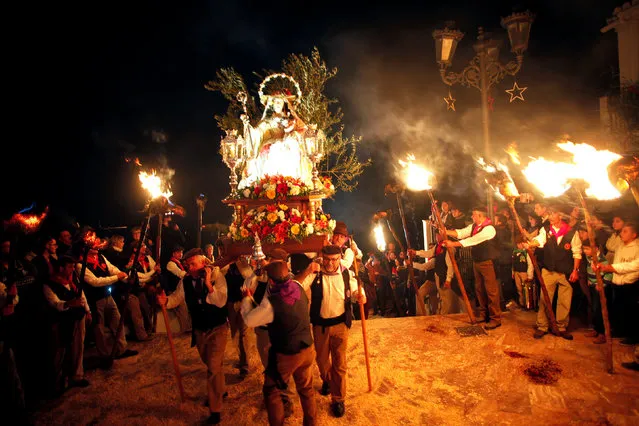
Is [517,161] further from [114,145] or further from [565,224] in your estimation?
[114,145]

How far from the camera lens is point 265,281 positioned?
5.52 meters

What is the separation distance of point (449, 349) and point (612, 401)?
255cm

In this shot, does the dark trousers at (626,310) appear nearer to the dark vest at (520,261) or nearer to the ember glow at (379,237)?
the dark vest at (520,261)

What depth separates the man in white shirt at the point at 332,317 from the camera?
17.2ft

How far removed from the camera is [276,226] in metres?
7.98

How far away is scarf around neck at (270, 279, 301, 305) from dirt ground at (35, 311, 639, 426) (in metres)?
1.93

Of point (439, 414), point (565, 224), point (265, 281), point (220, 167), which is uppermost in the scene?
point (220, 167)

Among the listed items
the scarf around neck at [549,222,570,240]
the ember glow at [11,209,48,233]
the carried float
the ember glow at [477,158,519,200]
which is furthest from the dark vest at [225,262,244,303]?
the scarf around neck at [549,222,570,240]

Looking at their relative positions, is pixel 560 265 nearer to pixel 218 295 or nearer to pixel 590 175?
pixel 590 175

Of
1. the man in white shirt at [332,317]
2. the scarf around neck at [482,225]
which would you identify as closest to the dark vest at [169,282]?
the man in white shirt at [332,317]

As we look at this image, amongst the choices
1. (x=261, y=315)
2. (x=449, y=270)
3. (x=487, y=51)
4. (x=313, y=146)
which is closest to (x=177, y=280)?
(x=313, y=146)

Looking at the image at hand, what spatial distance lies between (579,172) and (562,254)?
6.60ft

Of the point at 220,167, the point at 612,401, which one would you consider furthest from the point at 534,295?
the point at 220,167

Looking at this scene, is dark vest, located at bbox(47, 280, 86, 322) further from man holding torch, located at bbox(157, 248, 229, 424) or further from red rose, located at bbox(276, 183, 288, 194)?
red rose, located at bbox(276, 183, 288, 194)
